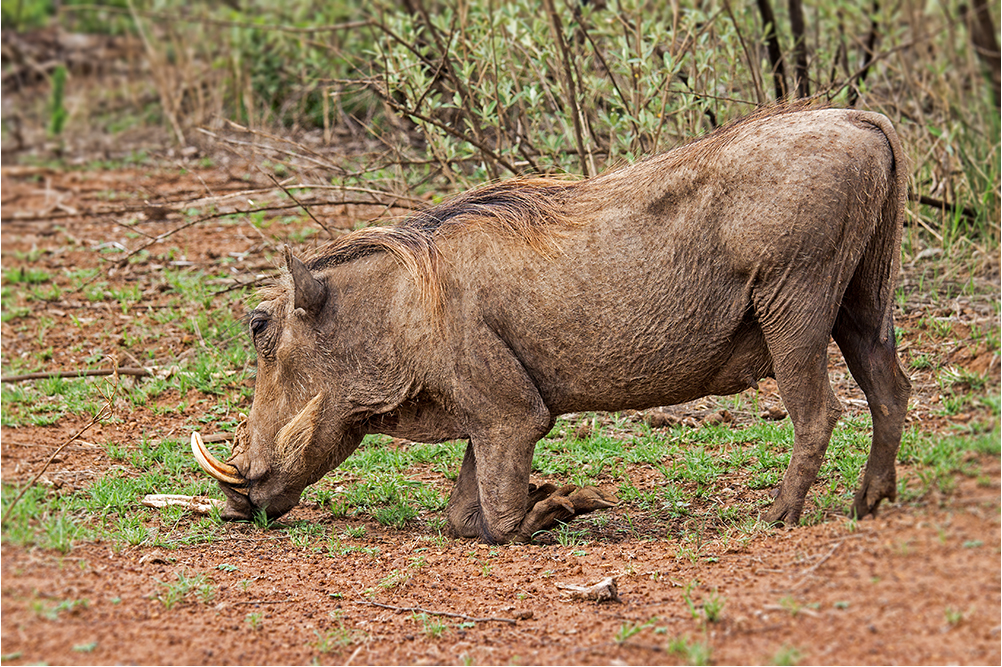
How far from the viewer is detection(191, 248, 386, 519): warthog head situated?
416 centimetres

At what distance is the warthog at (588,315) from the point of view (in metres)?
3.49

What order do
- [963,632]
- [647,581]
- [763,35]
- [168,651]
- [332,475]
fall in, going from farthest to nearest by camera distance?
1. [763,35]
2. [332,475]
3. [647,581]
4. [168,651]
5. [963,632]

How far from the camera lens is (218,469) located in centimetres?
418

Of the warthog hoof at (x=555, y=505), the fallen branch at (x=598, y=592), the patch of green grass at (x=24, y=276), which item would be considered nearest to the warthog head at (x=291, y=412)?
the warthog hoof at (x=555, y=505)

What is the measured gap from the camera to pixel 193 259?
761 cm

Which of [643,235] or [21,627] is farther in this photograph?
[643,235]

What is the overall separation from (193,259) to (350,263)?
3.72 m

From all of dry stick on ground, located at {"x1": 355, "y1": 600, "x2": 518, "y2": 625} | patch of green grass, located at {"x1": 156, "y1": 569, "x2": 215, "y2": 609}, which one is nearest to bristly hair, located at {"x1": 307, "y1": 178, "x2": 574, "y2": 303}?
dry stick on ground, located at {"x1": 355, "y1": 600, "x2": 518, "y2": 625}

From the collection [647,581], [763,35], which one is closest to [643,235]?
[647,581]

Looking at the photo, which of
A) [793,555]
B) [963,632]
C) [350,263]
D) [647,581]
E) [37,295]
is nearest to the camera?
[963,632]

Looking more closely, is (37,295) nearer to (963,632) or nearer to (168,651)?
(168,651)

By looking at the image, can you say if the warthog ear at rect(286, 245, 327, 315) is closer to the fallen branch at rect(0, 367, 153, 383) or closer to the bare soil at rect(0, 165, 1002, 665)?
the bare soil at rect(0, 165, 1002, 665)

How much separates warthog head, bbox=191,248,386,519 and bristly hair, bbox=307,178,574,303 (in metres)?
0.24

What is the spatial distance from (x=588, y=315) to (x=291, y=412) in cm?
130
